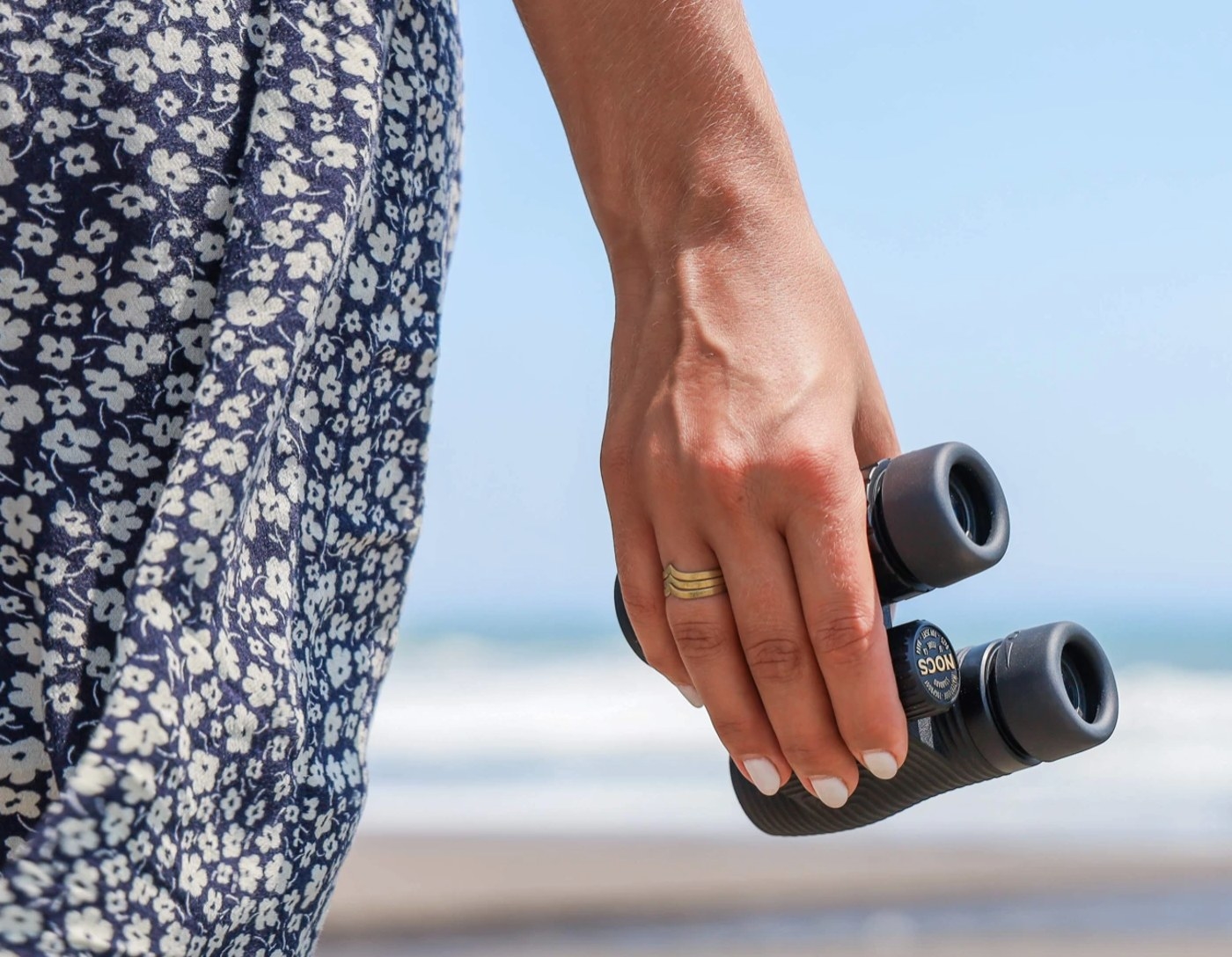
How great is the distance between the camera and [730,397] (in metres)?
0.67

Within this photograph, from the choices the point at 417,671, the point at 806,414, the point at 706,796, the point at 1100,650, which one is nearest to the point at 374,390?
the point at 806,414

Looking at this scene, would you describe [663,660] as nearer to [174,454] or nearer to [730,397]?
[730,397]

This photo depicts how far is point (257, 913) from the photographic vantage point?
1.87ft

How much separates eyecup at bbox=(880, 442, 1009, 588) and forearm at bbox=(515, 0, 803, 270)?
0.55ft

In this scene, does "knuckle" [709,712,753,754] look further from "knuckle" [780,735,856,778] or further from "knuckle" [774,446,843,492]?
"knuckle" [774,446,843,492]

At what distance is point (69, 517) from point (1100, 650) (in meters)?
0.64

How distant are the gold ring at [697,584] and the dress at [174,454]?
20cm

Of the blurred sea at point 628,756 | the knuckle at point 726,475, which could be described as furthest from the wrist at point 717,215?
the blurred sea at point 628,756

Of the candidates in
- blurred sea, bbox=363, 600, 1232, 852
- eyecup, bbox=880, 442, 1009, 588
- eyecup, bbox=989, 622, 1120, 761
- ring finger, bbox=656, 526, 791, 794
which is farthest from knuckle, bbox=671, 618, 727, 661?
blurred sea, bbox=363, 600, 1232, 852

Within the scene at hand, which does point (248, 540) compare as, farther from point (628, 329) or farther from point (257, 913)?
point (628, 329)

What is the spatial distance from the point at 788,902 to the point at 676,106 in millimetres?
3775

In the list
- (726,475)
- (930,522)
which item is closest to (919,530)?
(930,522)

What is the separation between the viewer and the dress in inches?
19.6

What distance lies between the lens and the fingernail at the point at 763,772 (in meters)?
0.71
